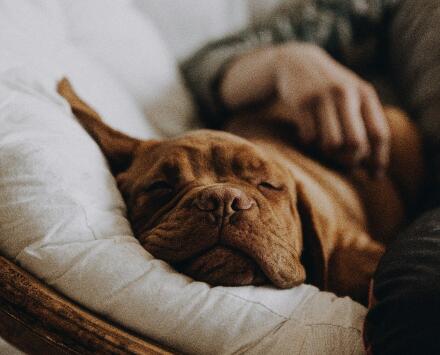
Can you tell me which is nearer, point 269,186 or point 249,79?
point 269,186

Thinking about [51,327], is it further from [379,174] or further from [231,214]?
[379,174]

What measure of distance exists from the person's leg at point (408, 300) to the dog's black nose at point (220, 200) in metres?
0.40

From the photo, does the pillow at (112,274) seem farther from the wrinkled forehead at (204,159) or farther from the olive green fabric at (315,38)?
the olive green fabric at (315,38)

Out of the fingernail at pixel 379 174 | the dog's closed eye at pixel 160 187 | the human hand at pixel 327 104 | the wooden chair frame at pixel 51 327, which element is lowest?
the fingernail at pixel 379 174

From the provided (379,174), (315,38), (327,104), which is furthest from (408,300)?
(315,38)

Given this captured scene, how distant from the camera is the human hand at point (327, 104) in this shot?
214 cm

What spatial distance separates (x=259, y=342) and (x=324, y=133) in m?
1.21

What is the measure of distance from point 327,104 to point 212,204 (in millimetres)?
927

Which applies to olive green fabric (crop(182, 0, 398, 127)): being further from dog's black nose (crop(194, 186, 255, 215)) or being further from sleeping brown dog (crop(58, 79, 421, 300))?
dog's black nose (crop(194, 186, 255, 215))

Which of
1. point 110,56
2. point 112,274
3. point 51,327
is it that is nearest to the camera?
point 51,327

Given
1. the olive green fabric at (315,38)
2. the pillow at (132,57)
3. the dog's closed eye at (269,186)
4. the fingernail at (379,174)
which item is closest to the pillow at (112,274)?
the dog's closed eye at (269,186)

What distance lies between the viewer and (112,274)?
120 centimetres

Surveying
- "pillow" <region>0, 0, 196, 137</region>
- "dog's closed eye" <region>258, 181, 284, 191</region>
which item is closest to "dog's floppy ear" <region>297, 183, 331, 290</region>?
"dog's closed eye" <region>258, 181, 284, 191</region>

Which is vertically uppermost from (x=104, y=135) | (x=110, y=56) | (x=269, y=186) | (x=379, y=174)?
(x=110, y=56)
